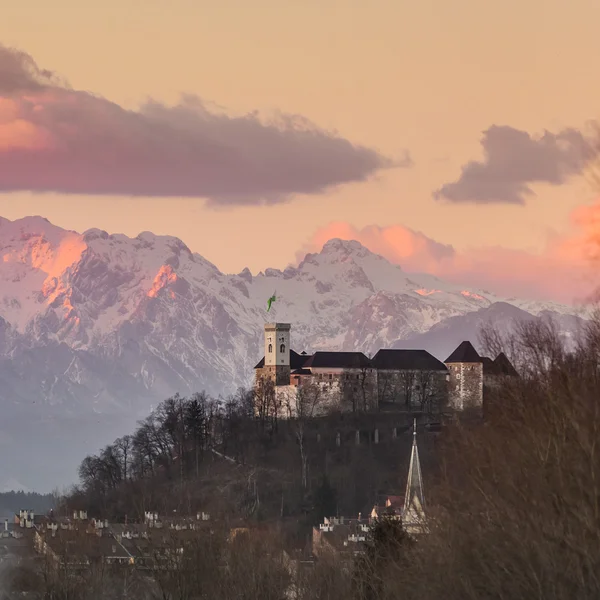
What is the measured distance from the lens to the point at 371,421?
18725 centimetres

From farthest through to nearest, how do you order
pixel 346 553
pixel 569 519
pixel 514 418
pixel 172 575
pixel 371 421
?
1. pixel 371 421
2. pixel 346 553
3. pixel 172 575
4. pixel 514 418
5. pixel 569 519

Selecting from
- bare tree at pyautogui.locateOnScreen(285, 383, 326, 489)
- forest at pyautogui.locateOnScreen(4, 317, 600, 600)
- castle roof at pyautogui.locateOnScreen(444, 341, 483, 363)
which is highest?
castle roof at pyautogui.locateOnScreen(444, 341, 483, 363)

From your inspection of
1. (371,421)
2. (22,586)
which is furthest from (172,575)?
(371,421)

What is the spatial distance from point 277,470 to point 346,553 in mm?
65712

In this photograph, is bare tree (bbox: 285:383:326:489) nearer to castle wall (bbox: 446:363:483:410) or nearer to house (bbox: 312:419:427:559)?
castle wall (bbox: 446:363:483:410)

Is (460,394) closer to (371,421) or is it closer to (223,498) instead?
(371,421)

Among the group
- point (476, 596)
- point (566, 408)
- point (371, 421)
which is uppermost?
point (371, 421)

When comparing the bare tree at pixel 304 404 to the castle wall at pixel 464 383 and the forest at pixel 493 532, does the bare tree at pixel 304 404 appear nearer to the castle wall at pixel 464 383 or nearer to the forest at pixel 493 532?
the castle wall at pixel 464 383

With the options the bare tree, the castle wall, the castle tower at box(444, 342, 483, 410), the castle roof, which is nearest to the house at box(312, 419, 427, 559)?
the bare tree

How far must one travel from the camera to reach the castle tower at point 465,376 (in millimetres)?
194000

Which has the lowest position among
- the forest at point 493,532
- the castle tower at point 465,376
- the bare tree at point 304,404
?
the forest at point 493,532

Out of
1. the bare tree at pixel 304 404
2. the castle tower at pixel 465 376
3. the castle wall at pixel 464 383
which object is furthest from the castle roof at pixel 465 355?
the bare tree at pixel 304 404

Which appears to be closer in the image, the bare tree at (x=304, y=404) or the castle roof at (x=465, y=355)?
the bare tree at (x=304, y=404)

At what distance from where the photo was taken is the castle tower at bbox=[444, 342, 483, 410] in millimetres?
194000
